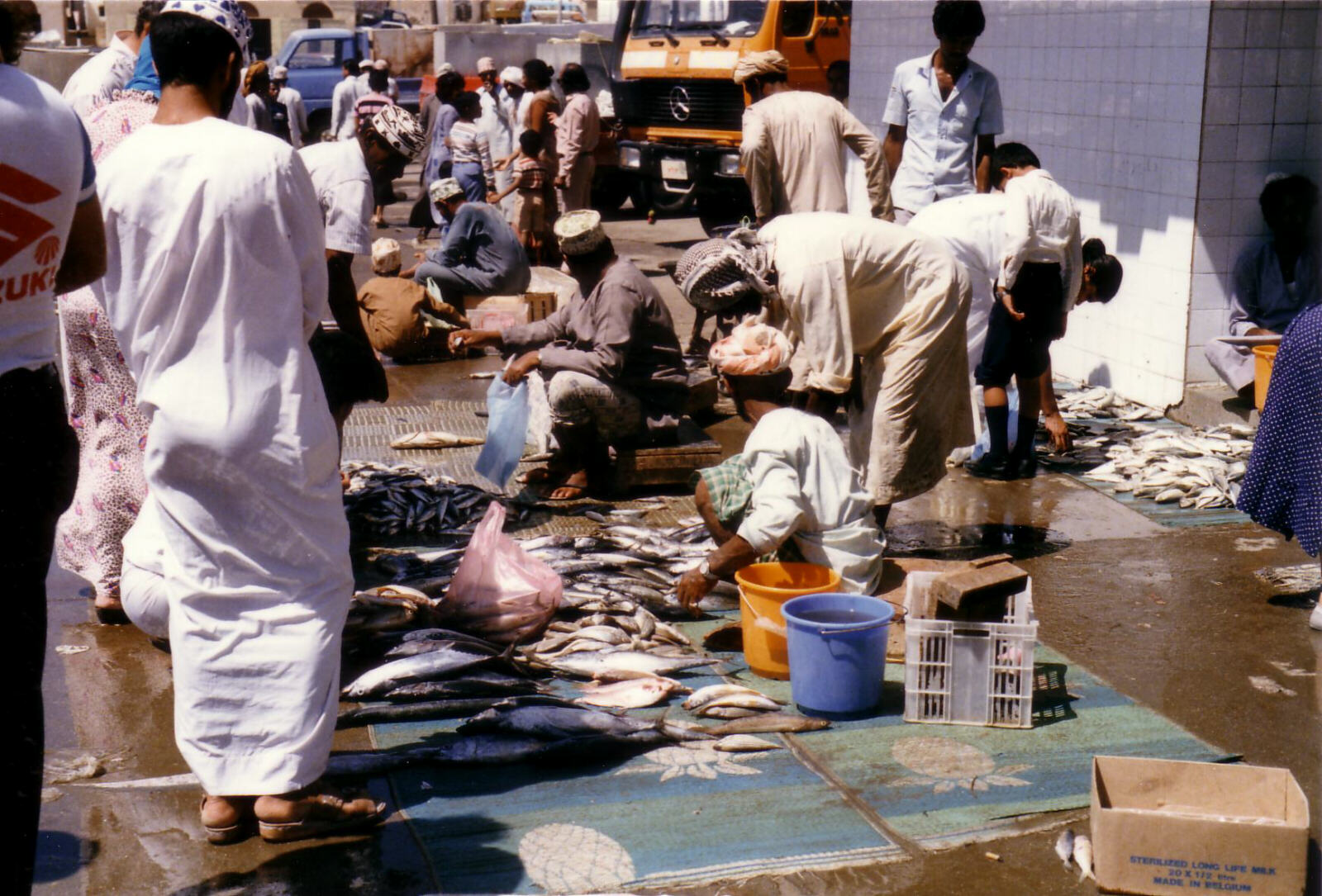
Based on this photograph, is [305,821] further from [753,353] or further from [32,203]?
[753,353]

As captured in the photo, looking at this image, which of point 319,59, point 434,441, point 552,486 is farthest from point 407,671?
point 319,59

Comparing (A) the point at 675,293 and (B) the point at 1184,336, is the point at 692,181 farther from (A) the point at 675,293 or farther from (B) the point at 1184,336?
(B) the point at 1184,336

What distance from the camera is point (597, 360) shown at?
6.89 meters

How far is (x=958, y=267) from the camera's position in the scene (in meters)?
6.10

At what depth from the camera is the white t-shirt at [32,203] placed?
2.72 metres

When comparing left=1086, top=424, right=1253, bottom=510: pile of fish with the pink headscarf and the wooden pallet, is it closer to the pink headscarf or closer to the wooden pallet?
the wooden pallet

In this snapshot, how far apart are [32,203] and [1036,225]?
5.51 meters

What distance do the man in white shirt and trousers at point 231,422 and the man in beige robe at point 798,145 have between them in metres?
4.80

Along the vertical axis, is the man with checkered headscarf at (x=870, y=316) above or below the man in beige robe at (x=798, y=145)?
below

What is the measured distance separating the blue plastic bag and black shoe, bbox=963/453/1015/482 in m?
2.57

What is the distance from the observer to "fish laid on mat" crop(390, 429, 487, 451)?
26.7ft

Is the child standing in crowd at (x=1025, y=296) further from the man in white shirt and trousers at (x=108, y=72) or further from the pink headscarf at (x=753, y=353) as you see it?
the man in white shirt and trousers at (x=108, y=72)

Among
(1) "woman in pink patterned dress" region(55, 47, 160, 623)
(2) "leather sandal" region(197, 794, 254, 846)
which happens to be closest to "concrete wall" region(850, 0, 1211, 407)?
(1) "woman in pink patterned dress" region(55, 47, 160, 623)

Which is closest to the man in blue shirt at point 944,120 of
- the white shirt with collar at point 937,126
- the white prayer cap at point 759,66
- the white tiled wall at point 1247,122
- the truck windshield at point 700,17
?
the white shirt with collar at point 937,126
